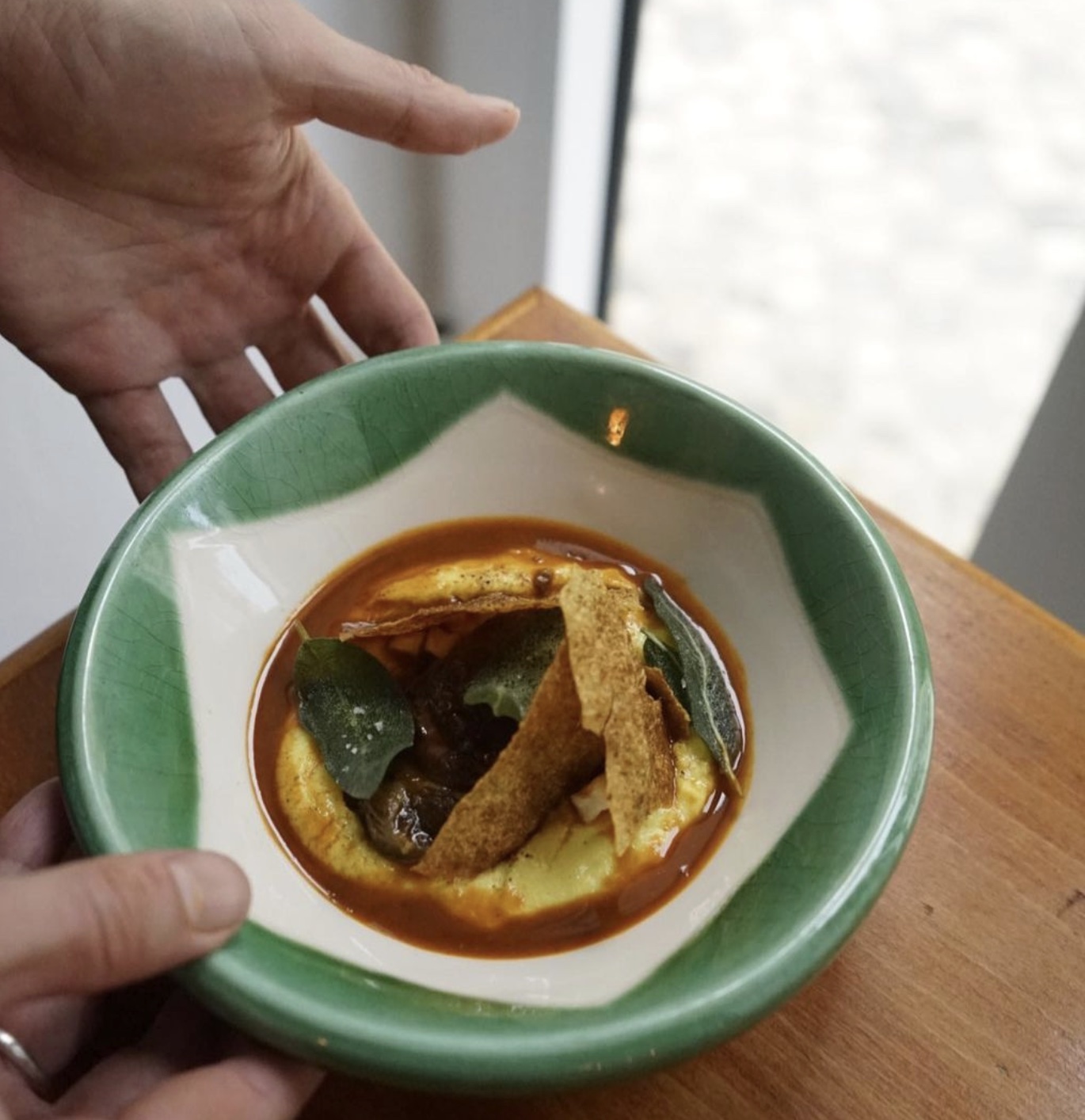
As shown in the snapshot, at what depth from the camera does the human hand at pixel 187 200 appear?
0.95 meters

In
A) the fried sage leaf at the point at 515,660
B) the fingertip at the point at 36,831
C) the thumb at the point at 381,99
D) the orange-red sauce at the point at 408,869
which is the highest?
the thumb at the point at 381,99

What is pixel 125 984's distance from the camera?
0.61 m

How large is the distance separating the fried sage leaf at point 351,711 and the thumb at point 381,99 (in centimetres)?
46

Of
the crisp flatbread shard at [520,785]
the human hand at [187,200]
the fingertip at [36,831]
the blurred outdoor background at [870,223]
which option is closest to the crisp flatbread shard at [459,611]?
the crisp flatbread shard at [520,785]

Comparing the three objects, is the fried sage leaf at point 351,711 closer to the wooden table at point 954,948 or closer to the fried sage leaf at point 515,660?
the fried sage leaf at point 515,660

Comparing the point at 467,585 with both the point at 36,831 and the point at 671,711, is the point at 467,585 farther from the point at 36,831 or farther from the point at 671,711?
the point at 36,831

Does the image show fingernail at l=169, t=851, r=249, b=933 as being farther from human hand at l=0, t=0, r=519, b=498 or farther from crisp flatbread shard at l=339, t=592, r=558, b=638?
human hand at l=0, t=0, r=519, b=498

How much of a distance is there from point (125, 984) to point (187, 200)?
2.47 feet

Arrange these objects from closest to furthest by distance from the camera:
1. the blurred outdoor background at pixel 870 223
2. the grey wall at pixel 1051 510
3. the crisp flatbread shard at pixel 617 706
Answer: the crisp flatbread shard at pixel 617 706 < the grey wall at pixel 1051 510 < the blurred outdoor background at pixel 870 223

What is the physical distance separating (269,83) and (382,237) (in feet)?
3.19

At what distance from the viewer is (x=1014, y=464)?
4.50 ft

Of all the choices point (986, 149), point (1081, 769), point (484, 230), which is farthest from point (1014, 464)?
point (986, 149)

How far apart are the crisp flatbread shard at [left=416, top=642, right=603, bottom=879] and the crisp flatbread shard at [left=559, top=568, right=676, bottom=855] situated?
19 millimetres

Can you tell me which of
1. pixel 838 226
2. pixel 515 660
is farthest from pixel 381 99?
pixel 838 226
